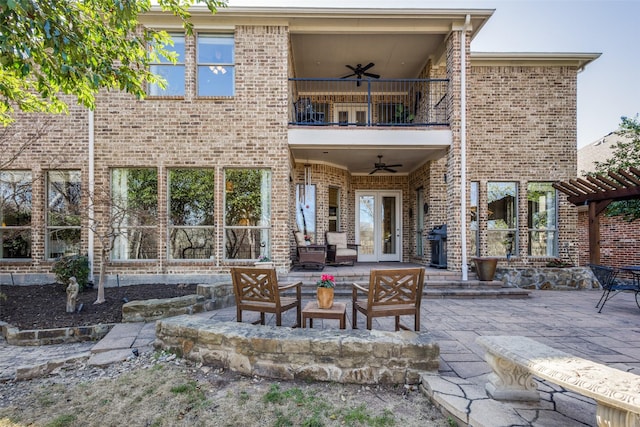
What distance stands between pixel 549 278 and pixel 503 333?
519cm

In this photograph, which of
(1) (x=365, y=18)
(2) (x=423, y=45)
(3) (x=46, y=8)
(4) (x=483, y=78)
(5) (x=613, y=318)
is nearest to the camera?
(3) (x=46, y=8)

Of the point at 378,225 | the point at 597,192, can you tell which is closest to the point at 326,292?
the point at 378,225

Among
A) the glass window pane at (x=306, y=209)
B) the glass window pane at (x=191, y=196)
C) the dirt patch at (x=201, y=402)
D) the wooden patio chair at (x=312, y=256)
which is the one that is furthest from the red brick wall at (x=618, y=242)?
the glass window pane at (x=191, y=196)

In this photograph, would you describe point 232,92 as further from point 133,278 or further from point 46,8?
point 133,278

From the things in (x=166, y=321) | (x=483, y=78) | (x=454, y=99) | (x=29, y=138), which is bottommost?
(x=166, y=321)

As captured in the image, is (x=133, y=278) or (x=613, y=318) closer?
(x=613, y=318)

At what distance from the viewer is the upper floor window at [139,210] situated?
709cm

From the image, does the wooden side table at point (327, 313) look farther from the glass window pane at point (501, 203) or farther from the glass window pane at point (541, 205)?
the glass window pane at point (541, 205)

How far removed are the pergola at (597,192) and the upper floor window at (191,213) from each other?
8.83m

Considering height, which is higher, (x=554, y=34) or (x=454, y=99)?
(x=554, y=34)

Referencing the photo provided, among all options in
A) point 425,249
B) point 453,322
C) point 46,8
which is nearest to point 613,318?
point 453,322

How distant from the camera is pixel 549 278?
26.4ft

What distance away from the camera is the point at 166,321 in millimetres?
3566

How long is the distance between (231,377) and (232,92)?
20.2 ft
